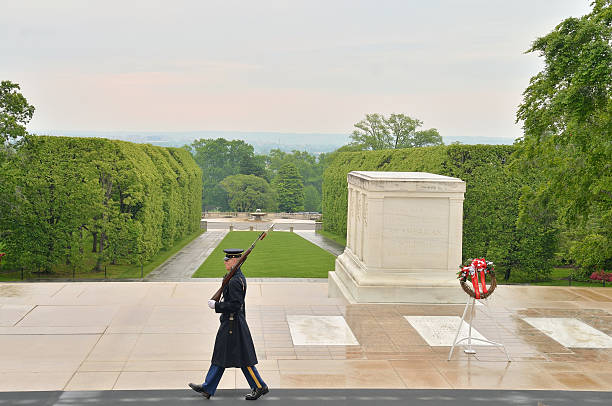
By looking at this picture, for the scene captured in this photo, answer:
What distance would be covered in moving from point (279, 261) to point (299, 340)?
24.0 m

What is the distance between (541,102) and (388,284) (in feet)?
29.2

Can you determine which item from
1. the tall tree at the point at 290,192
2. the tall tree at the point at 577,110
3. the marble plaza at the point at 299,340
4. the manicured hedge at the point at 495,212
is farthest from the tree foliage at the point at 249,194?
the marble plaza at the point at 299,340

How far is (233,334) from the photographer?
8.32 meters

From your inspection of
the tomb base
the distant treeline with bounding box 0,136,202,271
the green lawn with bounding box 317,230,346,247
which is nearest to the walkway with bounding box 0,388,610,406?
the tomb base

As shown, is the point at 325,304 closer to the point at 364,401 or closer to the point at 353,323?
the point at 353,323

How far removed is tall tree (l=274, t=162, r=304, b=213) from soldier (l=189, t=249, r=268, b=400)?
84.1m

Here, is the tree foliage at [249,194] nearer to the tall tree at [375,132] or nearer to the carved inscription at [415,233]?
Answer: the tall tree at [375,132]

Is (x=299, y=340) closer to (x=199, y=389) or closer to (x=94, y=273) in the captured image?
(x=199, y=389)

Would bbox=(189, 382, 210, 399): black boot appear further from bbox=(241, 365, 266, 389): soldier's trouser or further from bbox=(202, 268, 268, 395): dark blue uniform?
bbox=(241, 365, 266, 389): soldier's trouser

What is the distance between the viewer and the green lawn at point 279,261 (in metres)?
30.3

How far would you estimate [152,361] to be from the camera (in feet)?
32.6

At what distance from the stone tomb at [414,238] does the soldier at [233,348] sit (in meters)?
6.26

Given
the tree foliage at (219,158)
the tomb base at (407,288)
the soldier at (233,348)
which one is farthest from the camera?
the tree foliage at (219,158)

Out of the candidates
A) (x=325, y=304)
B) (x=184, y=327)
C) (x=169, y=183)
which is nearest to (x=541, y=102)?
(x=325, y=304)
